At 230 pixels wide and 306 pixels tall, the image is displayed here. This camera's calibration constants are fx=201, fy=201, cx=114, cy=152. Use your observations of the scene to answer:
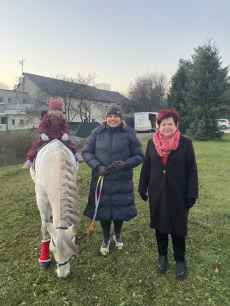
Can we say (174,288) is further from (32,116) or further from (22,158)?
(32,116)

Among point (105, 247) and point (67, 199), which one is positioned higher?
point (67, 199)

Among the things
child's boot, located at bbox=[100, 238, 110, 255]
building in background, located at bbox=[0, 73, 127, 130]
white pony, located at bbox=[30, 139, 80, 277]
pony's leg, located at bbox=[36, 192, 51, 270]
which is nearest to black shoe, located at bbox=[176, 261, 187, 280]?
child's boot, located at bbox=[100, 238, 110, 255]

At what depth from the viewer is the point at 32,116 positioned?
17.0 meters

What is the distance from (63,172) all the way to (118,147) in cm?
77

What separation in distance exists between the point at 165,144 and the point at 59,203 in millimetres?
1352

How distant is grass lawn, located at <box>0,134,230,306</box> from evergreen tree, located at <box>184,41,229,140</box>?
510 inches

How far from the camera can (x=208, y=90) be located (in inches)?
613

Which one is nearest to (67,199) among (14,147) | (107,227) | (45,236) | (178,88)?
(45,236)

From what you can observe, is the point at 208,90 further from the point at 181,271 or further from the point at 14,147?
the point at 181,271

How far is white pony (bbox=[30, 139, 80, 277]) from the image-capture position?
6.61 ft

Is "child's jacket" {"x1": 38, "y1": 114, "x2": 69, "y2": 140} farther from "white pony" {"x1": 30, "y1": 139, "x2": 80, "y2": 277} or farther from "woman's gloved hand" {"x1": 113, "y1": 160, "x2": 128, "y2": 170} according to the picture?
"woman's gloved hand" {"x1": 113, "y1": 160, "x2": 128, "y2": 170}

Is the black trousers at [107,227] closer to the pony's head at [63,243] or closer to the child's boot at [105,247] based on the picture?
the child's boot at [105,247]

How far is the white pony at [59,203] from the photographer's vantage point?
2.02 m

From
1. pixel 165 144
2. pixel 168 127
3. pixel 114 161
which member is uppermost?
pixel 168 127
